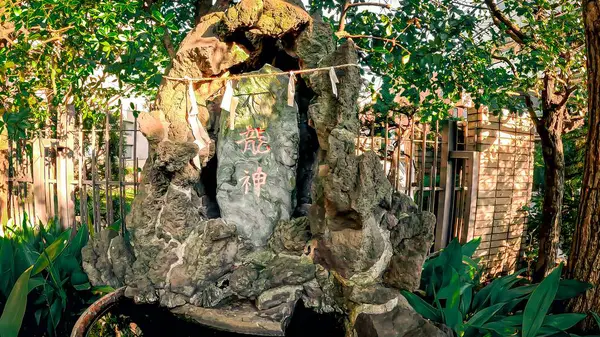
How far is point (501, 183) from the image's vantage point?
608 cm

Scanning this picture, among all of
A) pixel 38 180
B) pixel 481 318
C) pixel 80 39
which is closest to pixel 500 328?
pixel 481 318

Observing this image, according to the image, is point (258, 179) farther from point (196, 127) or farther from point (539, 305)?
point (539, 305)

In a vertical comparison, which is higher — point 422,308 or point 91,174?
point 91,174

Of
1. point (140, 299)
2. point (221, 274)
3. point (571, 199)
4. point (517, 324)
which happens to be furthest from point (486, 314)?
point (571, 199)

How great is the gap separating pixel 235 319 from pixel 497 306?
Answer: 1.65m

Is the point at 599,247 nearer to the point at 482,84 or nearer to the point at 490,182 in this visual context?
the point at 482,84

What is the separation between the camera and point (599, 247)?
2.87m

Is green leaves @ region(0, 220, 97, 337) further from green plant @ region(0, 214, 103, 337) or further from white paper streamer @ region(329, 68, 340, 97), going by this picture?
white paper streamer @ region(329, 68, 340, 97)

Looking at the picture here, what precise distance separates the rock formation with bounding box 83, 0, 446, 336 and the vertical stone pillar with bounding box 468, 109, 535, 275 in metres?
3.30

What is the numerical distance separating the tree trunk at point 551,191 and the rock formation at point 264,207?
2.95m

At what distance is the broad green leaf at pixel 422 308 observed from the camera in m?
2.74

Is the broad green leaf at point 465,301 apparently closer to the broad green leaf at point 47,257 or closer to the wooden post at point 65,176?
the broad green leaf at point 47,257

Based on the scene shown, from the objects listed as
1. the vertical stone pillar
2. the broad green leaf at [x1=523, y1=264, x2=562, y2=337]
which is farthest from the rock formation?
the vertical stone pillar

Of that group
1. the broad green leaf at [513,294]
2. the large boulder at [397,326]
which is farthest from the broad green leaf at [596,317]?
the large boulder at [397,326]
